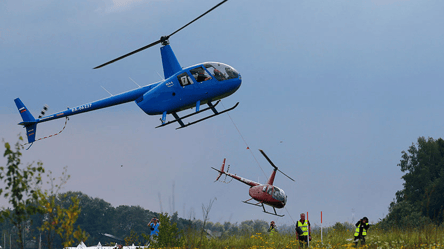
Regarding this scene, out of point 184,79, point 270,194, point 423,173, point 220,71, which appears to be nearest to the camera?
point 220,71

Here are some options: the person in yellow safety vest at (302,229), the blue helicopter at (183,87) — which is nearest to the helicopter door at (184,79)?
the blue helicopter at (183,87)

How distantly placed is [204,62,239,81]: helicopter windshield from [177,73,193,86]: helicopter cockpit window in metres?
0.95

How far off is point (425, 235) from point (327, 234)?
3941mm

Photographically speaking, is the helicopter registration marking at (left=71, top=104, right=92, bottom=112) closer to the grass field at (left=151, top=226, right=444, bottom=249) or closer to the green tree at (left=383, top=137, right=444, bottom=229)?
the grass field at (left=151, top=226, right=444, bottom=249)

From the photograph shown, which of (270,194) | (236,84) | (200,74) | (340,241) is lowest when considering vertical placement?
(340,241)

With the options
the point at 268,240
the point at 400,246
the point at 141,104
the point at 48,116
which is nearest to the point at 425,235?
the point at 400,246

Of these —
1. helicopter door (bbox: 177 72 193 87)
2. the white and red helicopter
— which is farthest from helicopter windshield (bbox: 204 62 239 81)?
the white and red helicopter

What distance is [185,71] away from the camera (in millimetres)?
20547

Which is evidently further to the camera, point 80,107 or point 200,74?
point 80,107

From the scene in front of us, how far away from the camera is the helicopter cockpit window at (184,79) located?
20.4 meters

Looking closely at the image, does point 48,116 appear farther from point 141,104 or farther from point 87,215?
point 87,215

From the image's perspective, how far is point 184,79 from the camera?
20.5 metres

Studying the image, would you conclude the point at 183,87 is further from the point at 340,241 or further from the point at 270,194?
the point at 340,241

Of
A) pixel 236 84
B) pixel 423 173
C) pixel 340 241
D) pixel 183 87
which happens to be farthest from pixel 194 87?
pixel 423 173
